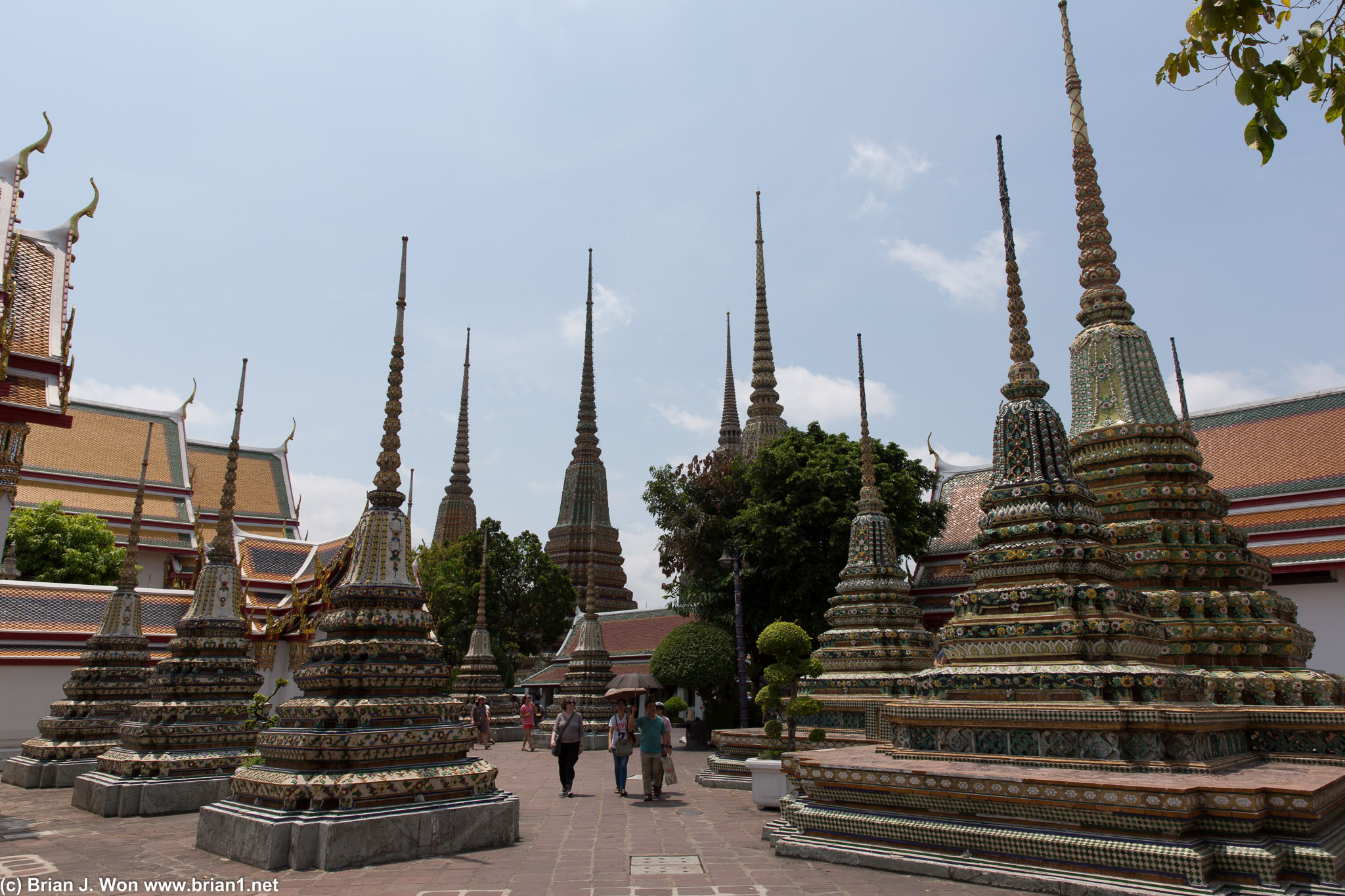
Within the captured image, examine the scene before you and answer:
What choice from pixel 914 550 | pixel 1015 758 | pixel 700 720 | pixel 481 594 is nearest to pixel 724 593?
pixel 700 720

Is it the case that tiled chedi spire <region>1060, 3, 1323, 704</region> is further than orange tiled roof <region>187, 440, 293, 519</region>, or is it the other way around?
orange tiled roof <region>187, 440, 293, 519</region>

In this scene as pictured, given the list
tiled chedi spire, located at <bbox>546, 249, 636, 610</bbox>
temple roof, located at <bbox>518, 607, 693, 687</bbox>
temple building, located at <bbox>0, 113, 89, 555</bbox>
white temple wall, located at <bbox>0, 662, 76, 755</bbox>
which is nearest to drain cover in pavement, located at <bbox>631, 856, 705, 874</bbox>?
temple building, located at <bbox>0, 113, 89, 555</bbox>

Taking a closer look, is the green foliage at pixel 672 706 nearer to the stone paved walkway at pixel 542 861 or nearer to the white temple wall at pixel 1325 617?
the stone paved walkway at pixel 542 861

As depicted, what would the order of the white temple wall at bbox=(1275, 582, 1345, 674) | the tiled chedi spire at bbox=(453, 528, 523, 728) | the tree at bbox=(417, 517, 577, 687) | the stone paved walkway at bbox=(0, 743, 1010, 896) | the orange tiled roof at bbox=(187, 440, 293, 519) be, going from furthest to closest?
the tree at bbox=(417, 517, 577, 687)
the orange tiled roof at bbox=(187, 440, 293, 519)
the tiled chedi spire at bbox=(453, 528, 523, 728)
the white temple wall at bbox=(1275, 582, 1345, 674)
the stone paved walkway at bbox=(0, 743, 1010, 896)

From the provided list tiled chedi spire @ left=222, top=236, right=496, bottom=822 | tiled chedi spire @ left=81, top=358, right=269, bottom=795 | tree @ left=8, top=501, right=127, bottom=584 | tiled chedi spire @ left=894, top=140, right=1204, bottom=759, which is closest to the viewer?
tiled chedi spire @ left=894, top=140, right=1204, bottom=759

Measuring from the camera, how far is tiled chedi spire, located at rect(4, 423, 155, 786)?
43.6ft

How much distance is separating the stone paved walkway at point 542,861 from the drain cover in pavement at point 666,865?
0.25 feet

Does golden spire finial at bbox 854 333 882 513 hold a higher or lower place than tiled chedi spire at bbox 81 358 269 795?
higher

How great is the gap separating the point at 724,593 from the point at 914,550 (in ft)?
17.3

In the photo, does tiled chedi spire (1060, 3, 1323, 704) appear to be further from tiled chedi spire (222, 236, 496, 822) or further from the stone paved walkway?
tiled chedi spire (222, 236, 496, 822)

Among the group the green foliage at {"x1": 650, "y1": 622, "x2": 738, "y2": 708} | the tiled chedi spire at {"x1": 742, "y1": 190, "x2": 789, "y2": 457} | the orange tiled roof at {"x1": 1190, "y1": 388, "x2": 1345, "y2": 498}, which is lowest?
the green foliage at {"x1": 650, "y1": 622, "x2": 738, "y2": 708}

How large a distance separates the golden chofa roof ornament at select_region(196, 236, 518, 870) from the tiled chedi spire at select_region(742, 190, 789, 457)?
29.4 meters

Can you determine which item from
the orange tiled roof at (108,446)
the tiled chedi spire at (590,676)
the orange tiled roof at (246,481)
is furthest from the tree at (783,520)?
the orange tiled roof at (108,446)

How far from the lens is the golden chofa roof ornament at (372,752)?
6.69 meters
